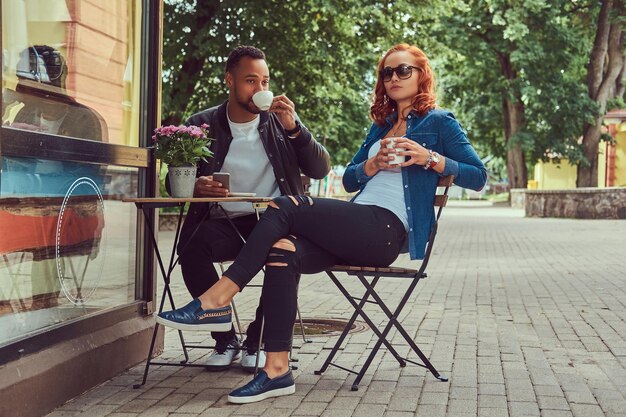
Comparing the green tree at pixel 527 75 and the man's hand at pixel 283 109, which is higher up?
the green tree at pixel 527 75

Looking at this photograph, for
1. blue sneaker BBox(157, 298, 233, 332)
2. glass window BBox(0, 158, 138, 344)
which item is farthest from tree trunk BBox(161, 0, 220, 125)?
blue sneaker BBox(157, 298, 233, 332)

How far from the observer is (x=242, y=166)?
17.4ft

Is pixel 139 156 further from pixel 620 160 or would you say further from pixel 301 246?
pixel 620 160

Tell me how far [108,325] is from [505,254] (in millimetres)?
10111

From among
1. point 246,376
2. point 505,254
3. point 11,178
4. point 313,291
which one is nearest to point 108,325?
point 246,376

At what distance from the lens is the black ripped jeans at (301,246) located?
437 cm

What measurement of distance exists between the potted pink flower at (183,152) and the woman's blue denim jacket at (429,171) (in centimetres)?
77

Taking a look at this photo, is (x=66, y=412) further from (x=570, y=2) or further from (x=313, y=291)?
(x=570, y=2)

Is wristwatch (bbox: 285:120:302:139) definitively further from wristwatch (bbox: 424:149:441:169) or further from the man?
wristwatch (bbox: 424:149:441:169)

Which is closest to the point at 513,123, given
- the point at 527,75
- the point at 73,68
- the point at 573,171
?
the point at 527,75

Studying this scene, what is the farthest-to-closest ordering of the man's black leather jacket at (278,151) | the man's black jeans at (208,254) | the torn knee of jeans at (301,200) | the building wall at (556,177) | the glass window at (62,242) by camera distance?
the building wall at (556,177)
the man's black leather jacket at (278,151)
the man's black jeans at (208,254)
the torn knee of jeans at (301,200)
the glass window at (62,242)

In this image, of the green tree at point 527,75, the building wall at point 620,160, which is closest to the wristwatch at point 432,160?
the green tree at point 527,75

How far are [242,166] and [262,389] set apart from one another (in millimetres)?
1413

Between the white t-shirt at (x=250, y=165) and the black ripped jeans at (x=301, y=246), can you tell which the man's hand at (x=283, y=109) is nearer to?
the white t-shirt at (x=250, y=165)
